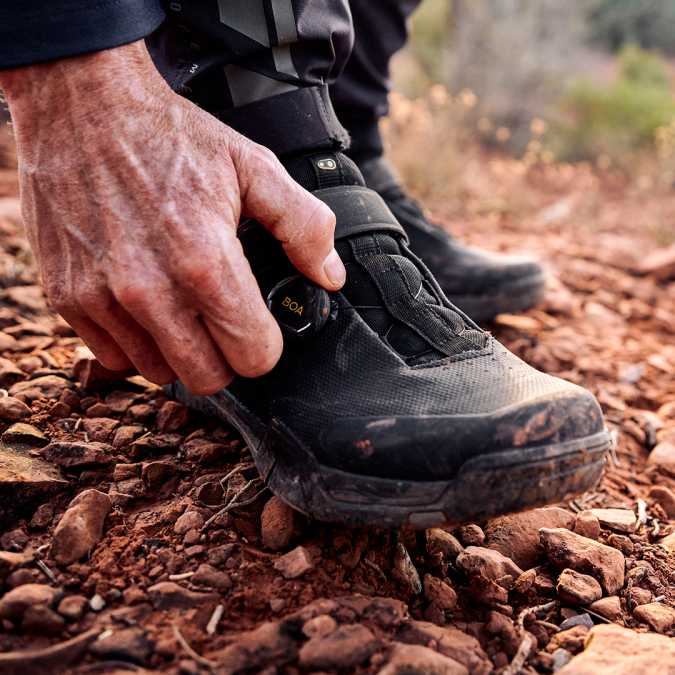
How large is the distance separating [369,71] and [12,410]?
4.28 feet

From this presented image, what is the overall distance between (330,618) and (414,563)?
9.6 inches

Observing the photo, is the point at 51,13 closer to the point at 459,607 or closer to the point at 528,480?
the point at 528,480

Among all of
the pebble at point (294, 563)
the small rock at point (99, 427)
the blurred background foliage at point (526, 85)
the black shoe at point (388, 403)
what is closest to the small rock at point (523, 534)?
the black shoe at point (388, 403)

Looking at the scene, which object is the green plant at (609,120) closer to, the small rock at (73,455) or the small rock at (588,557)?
the small rock at (588,557)

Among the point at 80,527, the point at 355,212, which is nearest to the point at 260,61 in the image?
the point at 355,212

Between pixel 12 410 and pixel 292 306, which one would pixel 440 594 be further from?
pixel 12 410

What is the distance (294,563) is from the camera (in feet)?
3.39

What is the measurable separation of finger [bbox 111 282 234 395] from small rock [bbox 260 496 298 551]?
21 centimetres

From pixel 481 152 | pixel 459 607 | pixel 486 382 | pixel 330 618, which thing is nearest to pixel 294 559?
pixel 330 618

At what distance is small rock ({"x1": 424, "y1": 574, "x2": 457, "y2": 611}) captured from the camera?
1.06m

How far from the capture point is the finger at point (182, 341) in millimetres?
1027

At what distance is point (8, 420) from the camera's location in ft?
4.36

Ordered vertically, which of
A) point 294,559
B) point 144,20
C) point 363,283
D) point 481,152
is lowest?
point 481,152

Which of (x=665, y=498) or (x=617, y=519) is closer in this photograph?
(x=617, y=519)
